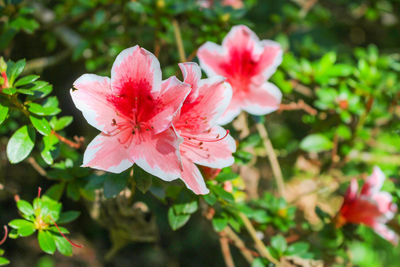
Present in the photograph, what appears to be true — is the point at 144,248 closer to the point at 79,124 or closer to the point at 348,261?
the point at 79,124

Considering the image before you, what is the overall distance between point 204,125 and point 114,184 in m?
0.28

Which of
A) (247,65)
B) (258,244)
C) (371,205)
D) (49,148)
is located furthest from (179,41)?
(371,205)

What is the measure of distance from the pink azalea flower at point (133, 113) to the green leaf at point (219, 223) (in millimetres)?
325

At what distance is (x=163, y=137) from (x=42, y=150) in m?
0.36

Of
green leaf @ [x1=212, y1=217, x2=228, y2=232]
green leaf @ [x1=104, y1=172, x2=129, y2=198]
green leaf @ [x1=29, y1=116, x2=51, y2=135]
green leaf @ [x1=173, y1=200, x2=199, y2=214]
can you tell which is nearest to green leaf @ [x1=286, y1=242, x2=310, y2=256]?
green leaf @ [x1=212, y1=217, x2=228, y2=232]

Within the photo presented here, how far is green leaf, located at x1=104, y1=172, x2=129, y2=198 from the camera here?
987mm

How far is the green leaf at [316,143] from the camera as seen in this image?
158 cm

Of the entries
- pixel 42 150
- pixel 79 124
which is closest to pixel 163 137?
pixel 42 150

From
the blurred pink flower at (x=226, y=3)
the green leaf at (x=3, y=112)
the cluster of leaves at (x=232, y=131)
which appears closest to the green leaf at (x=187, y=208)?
the cluster of leaves at (x=232, y=131)

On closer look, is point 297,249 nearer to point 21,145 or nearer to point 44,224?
point 44,224

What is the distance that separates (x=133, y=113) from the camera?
0.96 meters

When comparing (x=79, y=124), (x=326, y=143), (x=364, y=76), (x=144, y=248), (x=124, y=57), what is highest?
(x=124, y=57)

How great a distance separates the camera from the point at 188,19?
1.57 m

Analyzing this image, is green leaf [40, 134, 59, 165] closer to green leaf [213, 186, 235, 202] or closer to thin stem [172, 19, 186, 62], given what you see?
green leaf [213, 186, 235, 202]
